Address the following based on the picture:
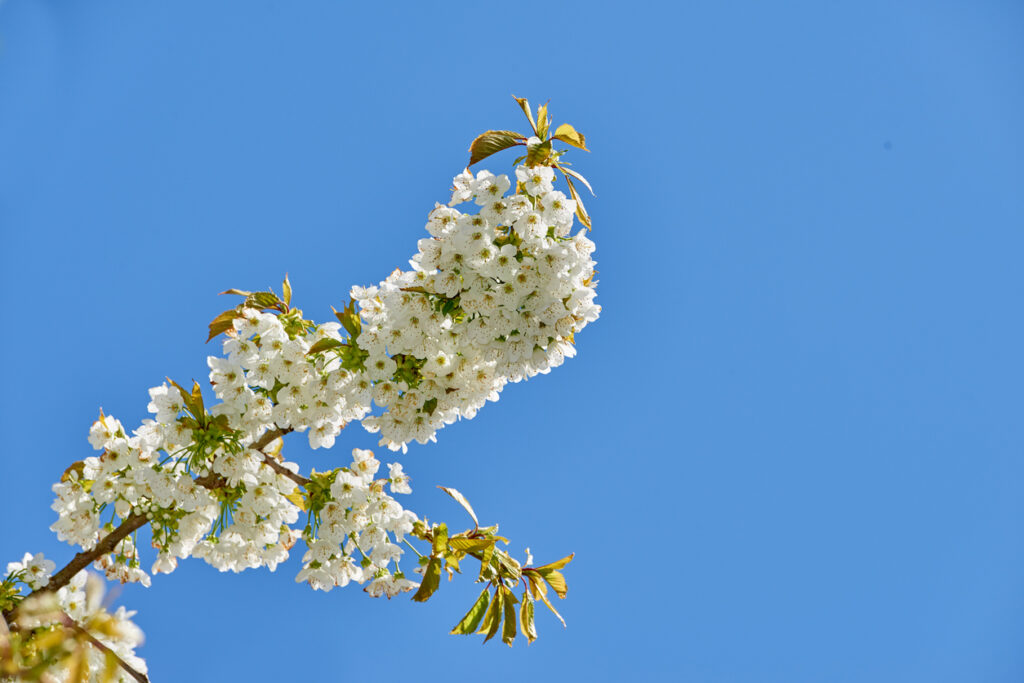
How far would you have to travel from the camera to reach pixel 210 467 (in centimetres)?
261

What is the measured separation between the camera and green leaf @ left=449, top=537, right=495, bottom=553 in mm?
2586

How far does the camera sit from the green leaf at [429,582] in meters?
2.55

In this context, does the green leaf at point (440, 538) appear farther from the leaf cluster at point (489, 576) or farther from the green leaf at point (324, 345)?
the green leaf at point (324, 345)

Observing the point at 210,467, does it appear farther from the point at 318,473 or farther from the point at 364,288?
the point at 364,288

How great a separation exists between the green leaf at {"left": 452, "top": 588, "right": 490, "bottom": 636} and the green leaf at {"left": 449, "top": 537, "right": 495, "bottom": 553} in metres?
0.17

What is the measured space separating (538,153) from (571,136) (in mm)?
127

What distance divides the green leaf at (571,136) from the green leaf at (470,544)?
1399mm

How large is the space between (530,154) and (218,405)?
4.47 ft

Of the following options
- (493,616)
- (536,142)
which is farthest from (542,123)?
(493,616)

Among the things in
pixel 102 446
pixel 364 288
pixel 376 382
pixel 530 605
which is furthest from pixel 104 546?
pixel 530 605

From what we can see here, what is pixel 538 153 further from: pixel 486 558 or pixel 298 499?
pixel 298 499

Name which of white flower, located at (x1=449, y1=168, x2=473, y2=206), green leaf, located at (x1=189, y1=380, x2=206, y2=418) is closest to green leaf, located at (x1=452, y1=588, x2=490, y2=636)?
green leaf, located at (x1=189, y1=380, x2=206, y2=418)

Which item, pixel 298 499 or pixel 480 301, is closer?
pixel 480 301

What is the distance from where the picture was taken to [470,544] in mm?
2602
